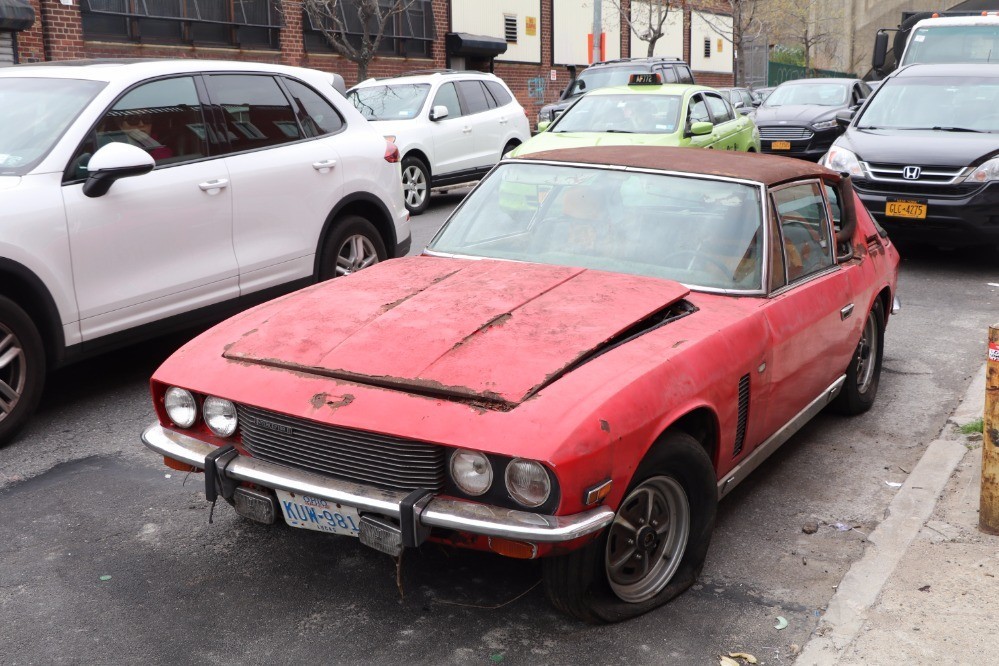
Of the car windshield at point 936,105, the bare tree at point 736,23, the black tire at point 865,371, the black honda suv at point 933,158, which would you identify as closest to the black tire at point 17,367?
the black tire at point 865,371

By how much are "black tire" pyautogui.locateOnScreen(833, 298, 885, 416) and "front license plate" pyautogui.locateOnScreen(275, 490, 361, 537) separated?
320 cm

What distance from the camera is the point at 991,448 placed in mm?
4180

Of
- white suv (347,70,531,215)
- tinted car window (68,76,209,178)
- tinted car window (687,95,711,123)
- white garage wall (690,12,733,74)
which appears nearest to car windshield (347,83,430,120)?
white suv (347,70,531,215)

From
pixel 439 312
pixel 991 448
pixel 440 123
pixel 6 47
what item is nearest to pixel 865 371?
pixel 991 448

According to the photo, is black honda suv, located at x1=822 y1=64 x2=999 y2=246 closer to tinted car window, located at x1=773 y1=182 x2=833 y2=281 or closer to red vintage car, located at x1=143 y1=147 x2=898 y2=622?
tinted car window, located at x1=773 y1=182 x2=833 y2=281

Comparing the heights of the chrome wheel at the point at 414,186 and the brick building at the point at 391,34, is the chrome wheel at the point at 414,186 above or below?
below

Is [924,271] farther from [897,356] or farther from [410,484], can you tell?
[410,484]

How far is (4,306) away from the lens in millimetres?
5145

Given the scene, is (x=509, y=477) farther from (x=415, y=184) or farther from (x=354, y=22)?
(x=354, y=22)

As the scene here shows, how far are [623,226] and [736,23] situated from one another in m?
37.1

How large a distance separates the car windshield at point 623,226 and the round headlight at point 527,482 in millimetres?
1574

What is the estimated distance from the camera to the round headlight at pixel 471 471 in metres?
3.15

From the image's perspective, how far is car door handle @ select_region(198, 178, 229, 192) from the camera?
6199 mm

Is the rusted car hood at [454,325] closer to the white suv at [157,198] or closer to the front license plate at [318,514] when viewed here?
the front license plate at [318,514]
